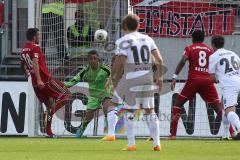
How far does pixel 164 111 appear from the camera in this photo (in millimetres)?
19281

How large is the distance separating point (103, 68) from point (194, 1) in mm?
3565

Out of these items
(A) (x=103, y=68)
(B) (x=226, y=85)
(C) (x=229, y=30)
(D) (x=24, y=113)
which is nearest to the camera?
(B) (x=226, y=85)

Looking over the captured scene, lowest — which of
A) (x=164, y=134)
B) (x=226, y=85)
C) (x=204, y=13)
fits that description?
(x=164, y=134)

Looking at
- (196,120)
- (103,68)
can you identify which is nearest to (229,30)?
(196,120)

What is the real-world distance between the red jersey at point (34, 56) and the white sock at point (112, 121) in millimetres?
1953

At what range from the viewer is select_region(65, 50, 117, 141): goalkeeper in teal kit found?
18141mm

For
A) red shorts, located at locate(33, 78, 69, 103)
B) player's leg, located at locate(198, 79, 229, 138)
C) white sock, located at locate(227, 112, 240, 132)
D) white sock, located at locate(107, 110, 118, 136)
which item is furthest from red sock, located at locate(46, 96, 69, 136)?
white sock, located at locate(227, 112, 240, 132)

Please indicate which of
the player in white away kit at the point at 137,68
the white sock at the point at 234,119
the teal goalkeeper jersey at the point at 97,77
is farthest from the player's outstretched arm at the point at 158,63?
the teal goalkeeper jersey at the point at 97,77

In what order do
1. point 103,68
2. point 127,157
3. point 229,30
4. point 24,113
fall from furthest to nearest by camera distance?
point 229,30
point 24,113
point 103,68
point 127,157

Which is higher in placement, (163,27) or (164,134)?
(163,27)

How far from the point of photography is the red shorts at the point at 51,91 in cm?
1839

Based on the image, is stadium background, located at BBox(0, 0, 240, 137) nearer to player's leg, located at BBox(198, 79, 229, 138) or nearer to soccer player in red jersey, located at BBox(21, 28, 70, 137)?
soccer player in red jersey, located at BBox(21, 28, 70, 137)

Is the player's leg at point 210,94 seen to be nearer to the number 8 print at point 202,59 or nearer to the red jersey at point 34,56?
the number 8 print at point 202,59

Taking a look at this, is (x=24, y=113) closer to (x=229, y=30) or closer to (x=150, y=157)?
(x=229, y=30)
